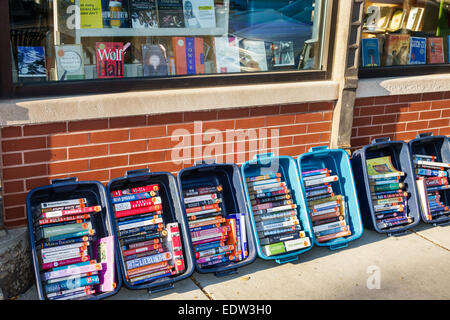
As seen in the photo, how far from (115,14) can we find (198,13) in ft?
2.25

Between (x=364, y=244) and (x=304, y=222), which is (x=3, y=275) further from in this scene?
(x=364, y=244)

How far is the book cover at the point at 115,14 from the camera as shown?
3695 mm

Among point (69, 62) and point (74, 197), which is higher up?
point (69, 62)

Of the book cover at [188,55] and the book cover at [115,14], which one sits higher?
the book cover at [115,14]

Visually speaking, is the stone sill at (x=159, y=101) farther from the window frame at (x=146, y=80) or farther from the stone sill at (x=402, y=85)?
the stone sill at (x=402, y=85)

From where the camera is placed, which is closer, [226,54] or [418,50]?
[226,54]

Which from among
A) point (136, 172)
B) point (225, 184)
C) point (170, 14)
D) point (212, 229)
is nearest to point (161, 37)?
point (170, 14)

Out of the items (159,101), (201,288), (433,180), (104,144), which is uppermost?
(159,101)

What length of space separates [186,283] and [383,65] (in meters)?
2.84

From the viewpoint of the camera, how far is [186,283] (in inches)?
136

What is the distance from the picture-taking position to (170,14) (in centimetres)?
395

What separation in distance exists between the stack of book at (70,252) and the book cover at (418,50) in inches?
138

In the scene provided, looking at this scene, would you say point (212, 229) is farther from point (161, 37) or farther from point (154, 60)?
point (161, 37)

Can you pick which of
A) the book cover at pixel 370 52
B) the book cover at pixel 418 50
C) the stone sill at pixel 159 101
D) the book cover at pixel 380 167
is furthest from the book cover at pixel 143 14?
the book cover at pixel 418 50
